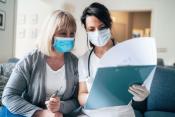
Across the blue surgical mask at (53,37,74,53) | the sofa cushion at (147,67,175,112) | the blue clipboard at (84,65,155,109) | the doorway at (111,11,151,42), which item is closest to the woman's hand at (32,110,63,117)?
the blue clipboard at (84,65,155,109)

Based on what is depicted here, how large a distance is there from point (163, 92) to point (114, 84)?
4.12 feet

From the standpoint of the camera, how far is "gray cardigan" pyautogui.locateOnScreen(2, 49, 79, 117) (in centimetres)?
105

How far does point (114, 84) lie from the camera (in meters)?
0.94

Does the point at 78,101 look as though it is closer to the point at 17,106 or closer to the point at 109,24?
the point at 17,106

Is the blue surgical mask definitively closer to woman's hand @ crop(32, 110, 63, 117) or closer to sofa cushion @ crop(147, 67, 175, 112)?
woman's hand @ crop(32, 110, 63, 117)

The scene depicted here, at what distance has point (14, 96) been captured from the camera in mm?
1059

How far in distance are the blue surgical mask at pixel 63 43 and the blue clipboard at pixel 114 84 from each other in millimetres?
274

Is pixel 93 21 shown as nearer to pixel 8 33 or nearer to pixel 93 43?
pixel 93 43

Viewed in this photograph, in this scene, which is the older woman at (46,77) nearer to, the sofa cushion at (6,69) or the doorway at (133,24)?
the sofa cushion at (6,69)

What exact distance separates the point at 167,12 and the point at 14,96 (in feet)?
14.7

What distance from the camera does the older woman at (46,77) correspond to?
3.47 ft

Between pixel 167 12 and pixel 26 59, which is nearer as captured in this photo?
pixel 26 59

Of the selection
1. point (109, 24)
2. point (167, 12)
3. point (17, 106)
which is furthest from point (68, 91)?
point (167, 12)

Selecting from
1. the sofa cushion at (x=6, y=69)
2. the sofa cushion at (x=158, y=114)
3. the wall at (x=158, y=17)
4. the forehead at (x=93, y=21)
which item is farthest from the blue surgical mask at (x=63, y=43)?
the wall at (x=158, y=17)
